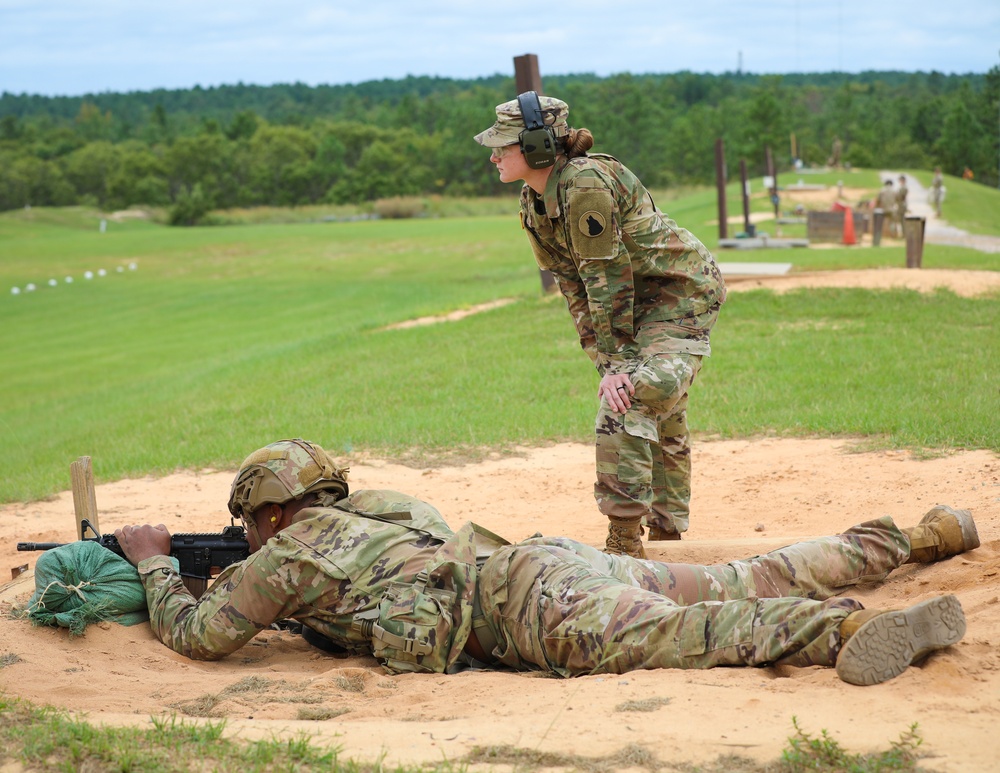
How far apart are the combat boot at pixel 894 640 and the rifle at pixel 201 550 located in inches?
105

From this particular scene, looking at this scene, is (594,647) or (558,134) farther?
(558,134)

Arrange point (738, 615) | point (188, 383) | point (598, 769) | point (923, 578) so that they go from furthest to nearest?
point (188, 383) < point (923, 578) < point (738, 615) < point (598, 769)

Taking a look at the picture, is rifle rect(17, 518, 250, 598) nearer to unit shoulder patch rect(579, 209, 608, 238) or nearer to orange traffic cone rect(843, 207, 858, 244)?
unit shoulder patch rect(579, 209, 608, 238)

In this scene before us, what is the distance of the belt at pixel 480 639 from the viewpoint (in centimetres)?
409

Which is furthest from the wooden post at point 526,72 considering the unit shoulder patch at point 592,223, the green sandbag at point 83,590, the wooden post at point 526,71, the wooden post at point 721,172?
the green sandbag at point 83,590

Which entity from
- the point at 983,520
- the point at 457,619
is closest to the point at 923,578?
the point at 983,520

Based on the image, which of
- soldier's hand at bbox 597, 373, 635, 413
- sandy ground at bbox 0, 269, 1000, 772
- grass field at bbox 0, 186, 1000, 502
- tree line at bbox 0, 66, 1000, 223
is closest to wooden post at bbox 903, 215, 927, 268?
grass field at bbox 0, 186, 1000, 502

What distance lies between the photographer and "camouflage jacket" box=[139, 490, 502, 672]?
4.00 meters

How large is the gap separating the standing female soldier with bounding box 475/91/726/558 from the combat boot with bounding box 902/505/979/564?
123 cm

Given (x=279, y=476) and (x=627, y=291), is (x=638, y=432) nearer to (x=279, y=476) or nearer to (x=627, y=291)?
(x=627, y=291)

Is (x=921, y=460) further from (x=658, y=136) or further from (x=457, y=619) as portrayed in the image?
(x=658, y=136)

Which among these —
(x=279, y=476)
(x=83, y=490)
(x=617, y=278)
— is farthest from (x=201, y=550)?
(x=617, y=278)

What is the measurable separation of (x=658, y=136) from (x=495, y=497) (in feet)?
293

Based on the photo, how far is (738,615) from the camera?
144 inches
